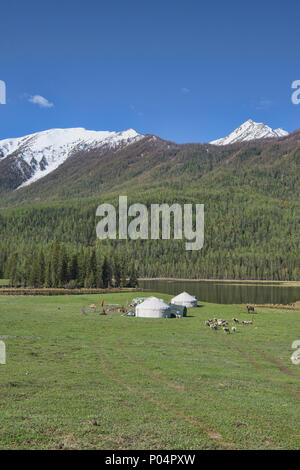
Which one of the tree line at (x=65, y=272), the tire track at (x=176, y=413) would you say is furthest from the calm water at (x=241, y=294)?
the tire track at (x=176, y=413)

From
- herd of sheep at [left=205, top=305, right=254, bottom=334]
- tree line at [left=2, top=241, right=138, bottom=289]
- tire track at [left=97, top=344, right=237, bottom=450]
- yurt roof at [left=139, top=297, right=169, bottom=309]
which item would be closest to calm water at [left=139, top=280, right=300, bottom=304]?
tree line at [left=2, top=241, right=138, bottom=289]

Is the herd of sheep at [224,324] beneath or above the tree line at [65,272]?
beneath

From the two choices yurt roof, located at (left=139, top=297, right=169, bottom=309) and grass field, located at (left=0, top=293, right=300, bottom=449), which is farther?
yurt roof, located at (left=139, top=297, right=169, bottom=309)

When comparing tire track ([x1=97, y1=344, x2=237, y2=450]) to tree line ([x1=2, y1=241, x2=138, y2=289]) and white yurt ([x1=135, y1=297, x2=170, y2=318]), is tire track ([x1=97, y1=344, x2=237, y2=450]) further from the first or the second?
tree line ([x1=2, y1=241, x2=138, y2=289])

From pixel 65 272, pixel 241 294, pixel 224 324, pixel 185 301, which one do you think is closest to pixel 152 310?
pixel 224 324

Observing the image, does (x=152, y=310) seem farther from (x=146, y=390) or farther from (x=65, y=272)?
(x=65, y=272)

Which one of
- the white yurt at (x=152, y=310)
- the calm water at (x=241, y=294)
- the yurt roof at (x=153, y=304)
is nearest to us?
the white yurt at (x=152, y=310)

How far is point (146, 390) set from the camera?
20.3 metres

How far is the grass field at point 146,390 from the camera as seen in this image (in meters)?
13.9

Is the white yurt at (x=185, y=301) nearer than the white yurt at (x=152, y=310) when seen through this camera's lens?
No

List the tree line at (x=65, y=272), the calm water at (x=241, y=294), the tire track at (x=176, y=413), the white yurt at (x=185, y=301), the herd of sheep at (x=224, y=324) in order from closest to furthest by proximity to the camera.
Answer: the tire track at (x=176, y=413), the herd of sheep at (x=224, y=324), the white yurt at (x=185, y=301), the calm water at (x=241, y=294), the tree line at (x=65, y=272)

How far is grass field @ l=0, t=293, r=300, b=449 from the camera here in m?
13.9

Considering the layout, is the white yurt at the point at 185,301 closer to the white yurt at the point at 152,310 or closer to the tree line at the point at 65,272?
the white yurt at the point at 152,310

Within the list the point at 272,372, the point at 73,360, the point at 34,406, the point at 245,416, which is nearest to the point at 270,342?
the point at 272,372
